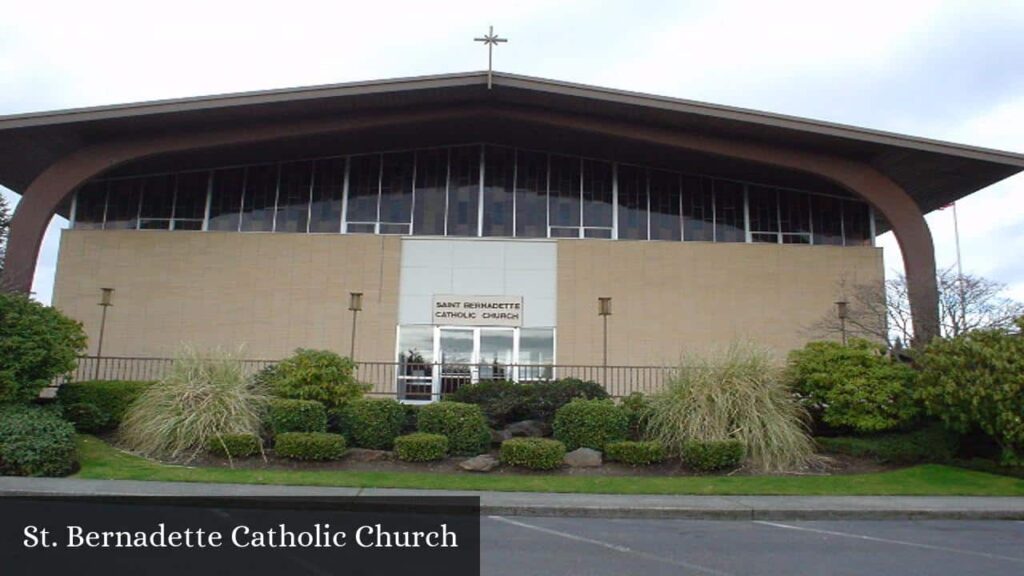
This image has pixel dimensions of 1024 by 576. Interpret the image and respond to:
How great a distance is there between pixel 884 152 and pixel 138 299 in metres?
19.5

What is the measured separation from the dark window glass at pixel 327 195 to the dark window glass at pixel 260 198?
1.14 metres

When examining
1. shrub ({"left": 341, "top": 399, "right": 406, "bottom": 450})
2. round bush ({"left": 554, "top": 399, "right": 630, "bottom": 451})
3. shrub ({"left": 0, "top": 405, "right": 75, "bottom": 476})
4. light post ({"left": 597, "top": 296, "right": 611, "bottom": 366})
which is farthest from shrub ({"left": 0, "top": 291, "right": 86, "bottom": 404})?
light post ({"left": 597, "top": 296, "right": 611, "bottom": 366})

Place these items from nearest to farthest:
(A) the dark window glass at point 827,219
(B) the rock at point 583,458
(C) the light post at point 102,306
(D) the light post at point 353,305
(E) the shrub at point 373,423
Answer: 1. (B) the rock at point 583,458
2. (E) the shrub at point 373,423
3. (C) the light post at point 102,306
4. (D) the light post at point 353,305
5. (A) the dark window glass at point 827,219

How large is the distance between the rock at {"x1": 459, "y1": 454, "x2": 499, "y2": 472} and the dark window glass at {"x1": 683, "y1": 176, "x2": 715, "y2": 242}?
1146 cm

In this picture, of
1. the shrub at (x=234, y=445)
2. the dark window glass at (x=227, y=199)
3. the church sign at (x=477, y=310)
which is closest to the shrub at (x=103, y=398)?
the shrub at (x=234, y=445)

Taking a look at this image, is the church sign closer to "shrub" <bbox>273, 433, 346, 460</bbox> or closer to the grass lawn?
"shrub" <bbox>273, 433, 346, 460</bbox>

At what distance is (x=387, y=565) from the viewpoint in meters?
7.01

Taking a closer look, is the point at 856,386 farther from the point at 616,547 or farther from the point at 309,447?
the point at 309,447

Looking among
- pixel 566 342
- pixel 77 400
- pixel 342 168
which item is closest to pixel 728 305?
pixel 566 342

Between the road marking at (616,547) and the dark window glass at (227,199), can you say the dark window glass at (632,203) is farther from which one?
the road marking at (616,547)

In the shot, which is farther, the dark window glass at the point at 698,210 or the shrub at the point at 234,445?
the dark window glass at the point at 698,210

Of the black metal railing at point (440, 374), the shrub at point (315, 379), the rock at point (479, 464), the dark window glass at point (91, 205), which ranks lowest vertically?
the rock at point (479, 464)

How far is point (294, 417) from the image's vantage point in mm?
14445

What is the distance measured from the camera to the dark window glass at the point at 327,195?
23.0m
